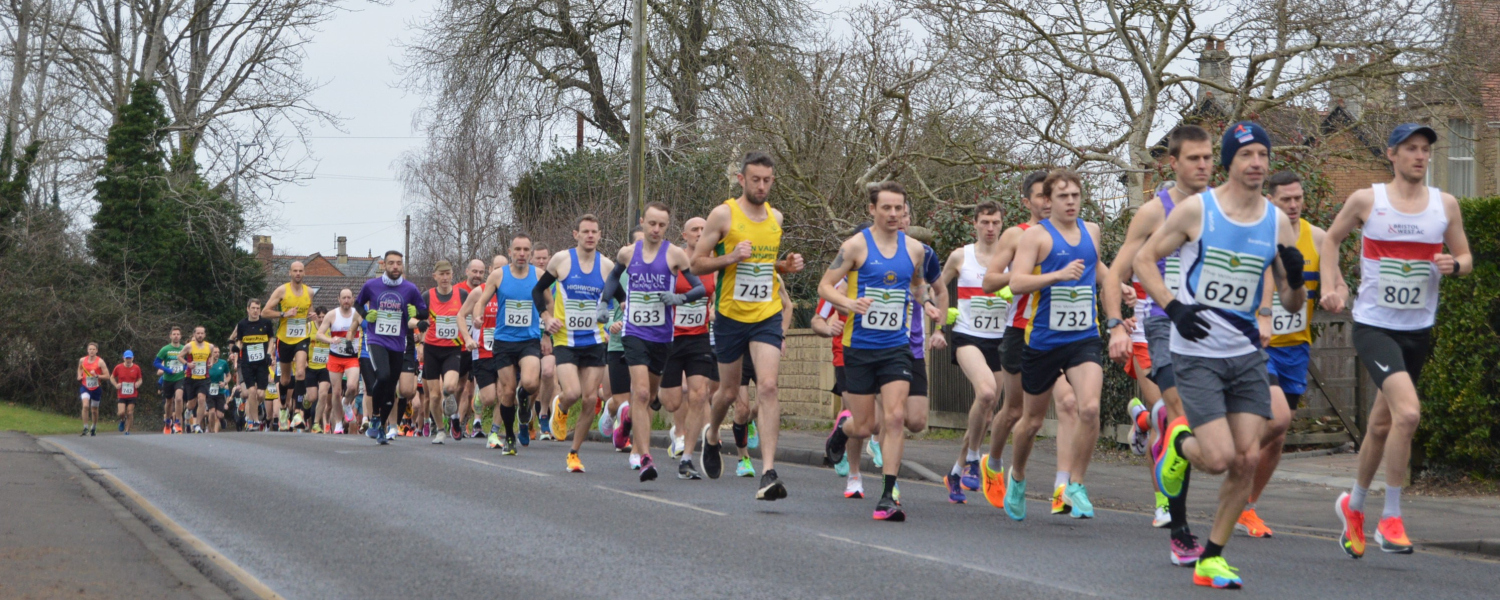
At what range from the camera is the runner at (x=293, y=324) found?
71.7 feet

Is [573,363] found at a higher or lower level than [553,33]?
lower

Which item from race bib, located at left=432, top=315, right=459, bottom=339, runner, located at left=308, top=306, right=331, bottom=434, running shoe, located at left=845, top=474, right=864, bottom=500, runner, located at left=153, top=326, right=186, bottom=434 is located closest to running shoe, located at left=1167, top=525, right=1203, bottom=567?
running shoe, located at left=845, top=474, right=864, bottom=500

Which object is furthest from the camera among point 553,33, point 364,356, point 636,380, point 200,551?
point 553,33

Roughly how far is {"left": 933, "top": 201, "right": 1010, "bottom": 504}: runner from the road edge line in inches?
191

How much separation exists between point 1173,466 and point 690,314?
17.6 ft

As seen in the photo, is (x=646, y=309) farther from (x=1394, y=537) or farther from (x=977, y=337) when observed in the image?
(x=1394, y=537)

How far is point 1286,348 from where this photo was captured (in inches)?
324

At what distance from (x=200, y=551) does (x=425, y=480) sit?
4.20m

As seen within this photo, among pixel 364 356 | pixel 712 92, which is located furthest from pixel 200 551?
pixel 712 92

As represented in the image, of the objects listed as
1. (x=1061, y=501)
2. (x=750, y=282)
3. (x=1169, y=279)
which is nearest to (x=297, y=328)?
(x=750, y=282)

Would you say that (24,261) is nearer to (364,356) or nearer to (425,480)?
(364,356)

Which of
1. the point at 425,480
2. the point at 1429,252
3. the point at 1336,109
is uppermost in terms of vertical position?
the point at 1336,109

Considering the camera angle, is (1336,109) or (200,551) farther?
(1336,109)

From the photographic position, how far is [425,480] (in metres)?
11.9
